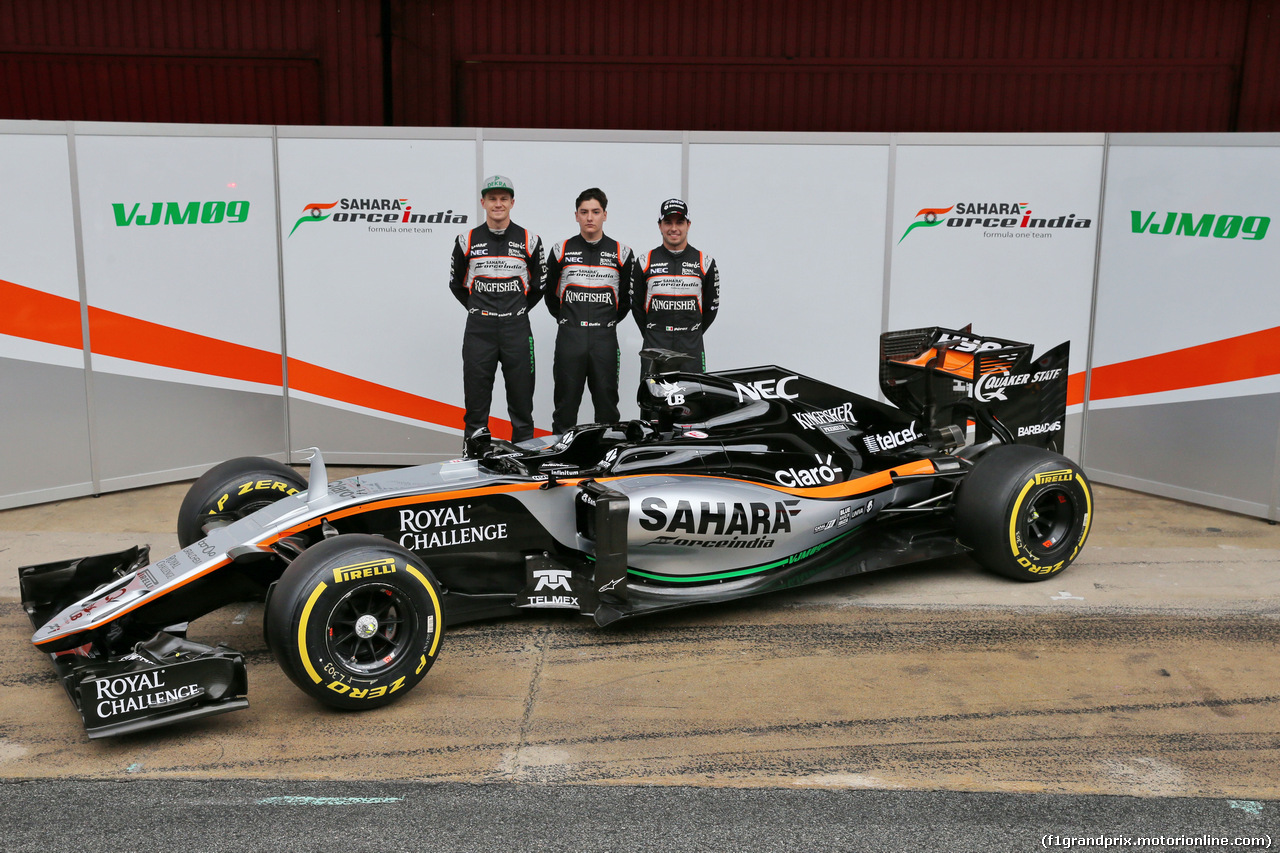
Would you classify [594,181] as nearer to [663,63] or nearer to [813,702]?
[663,63]

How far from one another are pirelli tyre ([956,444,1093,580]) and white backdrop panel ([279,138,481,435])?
4307 mm

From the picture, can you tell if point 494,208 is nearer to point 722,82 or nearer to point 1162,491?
point 722,82

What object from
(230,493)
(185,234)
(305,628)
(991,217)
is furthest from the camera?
(991,217)

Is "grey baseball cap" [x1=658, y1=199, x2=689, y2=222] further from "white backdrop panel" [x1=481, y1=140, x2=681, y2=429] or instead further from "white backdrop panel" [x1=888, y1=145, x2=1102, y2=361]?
"white backdrop panel" [x1=888, y1=145, x2=1102, y2=361]

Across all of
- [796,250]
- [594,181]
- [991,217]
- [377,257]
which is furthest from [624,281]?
[991,217]

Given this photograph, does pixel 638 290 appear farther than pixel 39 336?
→ Yes

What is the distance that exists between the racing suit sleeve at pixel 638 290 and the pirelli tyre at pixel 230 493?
2.97 metres

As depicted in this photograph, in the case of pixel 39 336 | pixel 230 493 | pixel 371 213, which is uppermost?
pixel 371 213

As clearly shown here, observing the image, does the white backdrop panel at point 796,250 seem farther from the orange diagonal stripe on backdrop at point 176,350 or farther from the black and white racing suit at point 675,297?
the orange diagonal stripe on backdrop at point 176,350

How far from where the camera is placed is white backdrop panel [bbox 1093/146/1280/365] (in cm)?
729

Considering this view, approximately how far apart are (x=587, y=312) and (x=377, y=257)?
1861mm

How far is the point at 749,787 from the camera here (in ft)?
12.7

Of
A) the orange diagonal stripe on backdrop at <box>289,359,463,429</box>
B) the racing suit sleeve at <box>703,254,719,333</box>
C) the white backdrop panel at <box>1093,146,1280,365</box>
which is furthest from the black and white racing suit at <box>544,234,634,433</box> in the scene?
the white backdrop panel at <box>1093,146,1280,365</box>

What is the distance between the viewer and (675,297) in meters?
7.68
